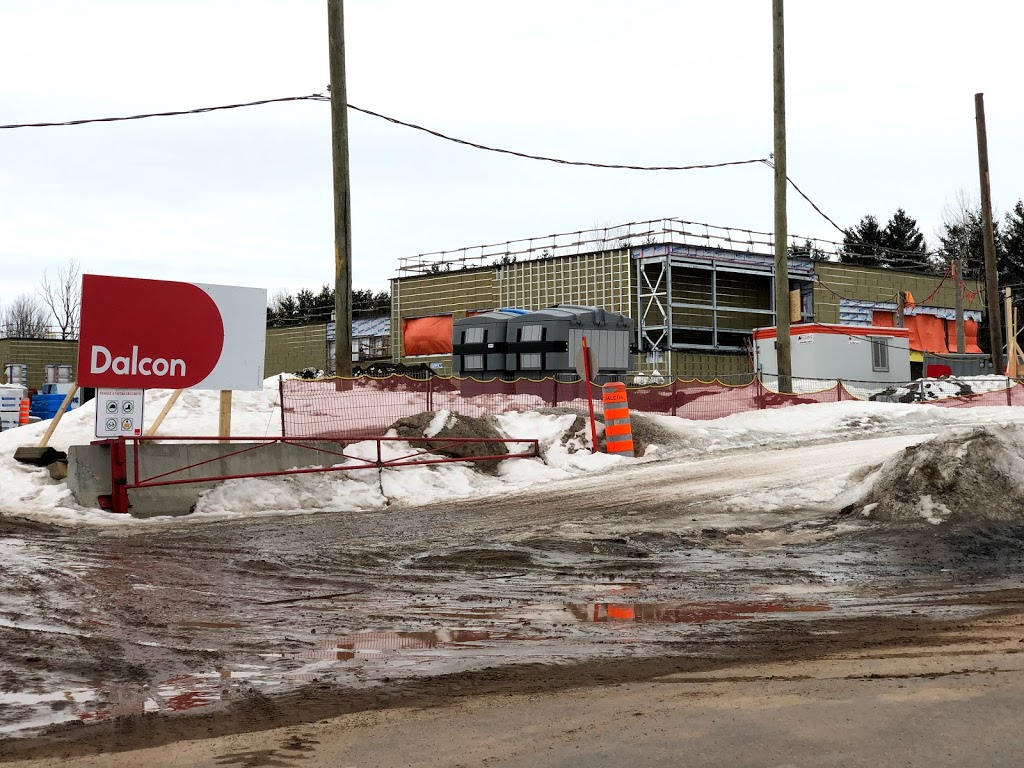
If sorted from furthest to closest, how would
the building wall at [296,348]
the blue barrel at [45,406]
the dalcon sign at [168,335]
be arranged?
the building wall at [296,348]
the blue barrel at [45,406]
the dalcon sign at [168,335]

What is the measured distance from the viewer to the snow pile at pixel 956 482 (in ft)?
38.8

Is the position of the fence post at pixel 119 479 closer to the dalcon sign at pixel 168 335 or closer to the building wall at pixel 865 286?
the dalcon sign at pixel 168 335

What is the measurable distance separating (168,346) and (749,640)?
38.7 ft

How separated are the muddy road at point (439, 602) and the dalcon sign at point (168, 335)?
2.66m

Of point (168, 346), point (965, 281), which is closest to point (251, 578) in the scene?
point (168, 346)

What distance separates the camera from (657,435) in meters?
21.4

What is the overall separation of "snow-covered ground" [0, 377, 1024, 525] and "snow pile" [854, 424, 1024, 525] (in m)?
0.92

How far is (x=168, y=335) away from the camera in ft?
52.9

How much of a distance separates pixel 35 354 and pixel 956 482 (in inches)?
2497

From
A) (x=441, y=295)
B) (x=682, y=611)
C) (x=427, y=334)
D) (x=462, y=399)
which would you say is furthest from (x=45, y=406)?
(x=682, y=611)

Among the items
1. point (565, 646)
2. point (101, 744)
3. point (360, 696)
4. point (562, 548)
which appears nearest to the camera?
point (101, 744)

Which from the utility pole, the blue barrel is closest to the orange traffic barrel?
the utility pole

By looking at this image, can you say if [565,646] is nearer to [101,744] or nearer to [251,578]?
[101,744]

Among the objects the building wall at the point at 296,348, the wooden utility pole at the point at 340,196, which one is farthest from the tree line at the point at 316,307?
the wooden utility pole at the point at 340,196
